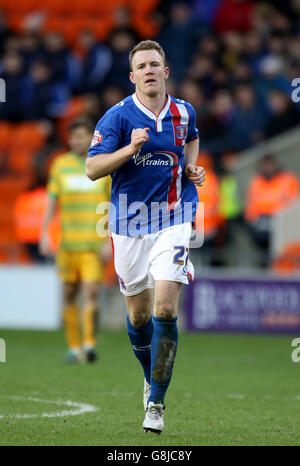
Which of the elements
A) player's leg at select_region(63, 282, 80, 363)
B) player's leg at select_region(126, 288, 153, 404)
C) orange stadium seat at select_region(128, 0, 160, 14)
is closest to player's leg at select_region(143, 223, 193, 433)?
player's leg at select_region(126, 288, 153, 404)

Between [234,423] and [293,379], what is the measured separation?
2767 millimetres

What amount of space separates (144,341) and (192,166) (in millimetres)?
1194

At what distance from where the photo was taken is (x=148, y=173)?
19.8ft

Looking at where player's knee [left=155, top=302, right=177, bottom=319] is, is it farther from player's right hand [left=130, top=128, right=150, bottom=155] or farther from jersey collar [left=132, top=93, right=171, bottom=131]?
jersey collar [left=132, top=93, right=171, bottom=131]

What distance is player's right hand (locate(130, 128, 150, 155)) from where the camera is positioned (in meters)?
5.61

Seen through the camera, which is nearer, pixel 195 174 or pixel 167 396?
pixel 195 174

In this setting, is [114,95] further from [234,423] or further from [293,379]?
[234,423]

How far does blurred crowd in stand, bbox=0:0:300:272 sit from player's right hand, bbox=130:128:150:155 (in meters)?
8.28

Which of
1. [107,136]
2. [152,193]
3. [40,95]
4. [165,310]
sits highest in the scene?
[40,95]

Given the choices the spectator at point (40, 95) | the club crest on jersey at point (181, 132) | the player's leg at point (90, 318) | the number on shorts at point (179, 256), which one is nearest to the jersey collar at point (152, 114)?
the club crest on jersey at point (181, 132)
